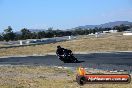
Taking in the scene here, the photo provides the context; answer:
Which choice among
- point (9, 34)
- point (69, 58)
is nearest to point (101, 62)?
point (69, 58)

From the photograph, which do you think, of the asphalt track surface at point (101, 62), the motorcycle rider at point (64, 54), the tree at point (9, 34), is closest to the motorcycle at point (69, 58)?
the motorcycle rider at point (64, 54)

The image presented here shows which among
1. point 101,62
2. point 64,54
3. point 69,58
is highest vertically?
point 64,54

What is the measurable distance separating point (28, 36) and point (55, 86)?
4135 inches

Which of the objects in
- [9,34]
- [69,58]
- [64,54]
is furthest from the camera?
[9,34]

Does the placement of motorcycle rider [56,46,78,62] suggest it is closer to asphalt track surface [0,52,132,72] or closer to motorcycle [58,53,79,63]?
motorcycle [58,53,79,63]

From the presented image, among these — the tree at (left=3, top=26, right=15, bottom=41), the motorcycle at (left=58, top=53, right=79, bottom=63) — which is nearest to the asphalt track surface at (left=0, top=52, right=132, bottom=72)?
the motorcycle at (left=58, top=53, right=79, bottom=63)

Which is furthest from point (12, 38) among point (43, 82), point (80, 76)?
point (80, 76)

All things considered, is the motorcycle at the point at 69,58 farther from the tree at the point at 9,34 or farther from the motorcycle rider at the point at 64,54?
the tree at the point at 9,34

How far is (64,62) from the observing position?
27.9 metres

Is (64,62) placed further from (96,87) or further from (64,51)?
(96,87)

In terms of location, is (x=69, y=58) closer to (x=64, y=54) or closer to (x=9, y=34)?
(x=64, y=54)

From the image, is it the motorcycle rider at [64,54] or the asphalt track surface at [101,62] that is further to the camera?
the motorcycle rider at [64,54]

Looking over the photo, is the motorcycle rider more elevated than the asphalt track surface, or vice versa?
the motorcycle rider

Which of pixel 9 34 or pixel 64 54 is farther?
pixel 9 34
